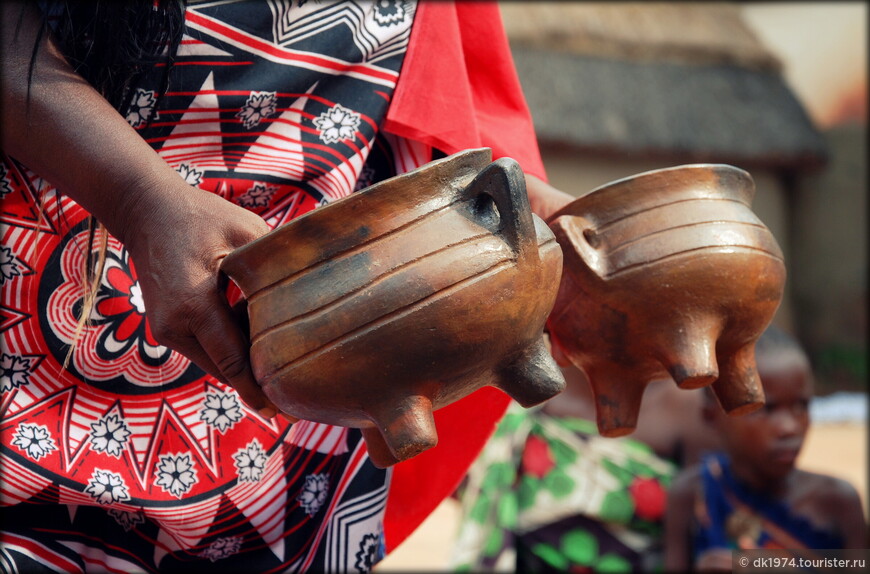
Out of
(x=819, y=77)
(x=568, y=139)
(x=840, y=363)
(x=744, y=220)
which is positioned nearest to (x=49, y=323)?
(x=744, y=220)

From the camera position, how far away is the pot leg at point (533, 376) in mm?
1069

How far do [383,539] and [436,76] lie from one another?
2.57 feet

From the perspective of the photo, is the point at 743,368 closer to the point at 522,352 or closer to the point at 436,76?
the point at 522,352

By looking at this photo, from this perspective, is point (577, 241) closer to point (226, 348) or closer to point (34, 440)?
point (226, 348)

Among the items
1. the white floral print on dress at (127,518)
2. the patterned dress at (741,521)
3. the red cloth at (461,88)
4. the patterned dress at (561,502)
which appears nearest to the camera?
the white floral print on dress at (127,518)

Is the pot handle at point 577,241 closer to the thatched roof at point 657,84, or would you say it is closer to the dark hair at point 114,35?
the dark hair at point 114,35

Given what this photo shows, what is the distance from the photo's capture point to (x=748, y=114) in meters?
11.4

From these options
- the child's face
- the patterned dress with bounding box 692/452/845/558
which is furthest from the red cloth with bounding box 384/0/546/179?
the patterned dress with bounding box 692/452/845/558

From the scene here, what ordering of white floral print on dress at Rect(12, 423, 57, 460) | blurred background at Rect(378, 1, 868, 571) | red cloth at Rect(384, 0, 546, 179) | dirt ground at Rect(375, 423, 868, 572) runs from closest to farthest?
white floral print on dress at Rect(12, 423, 57, 460) → red cloth at Rect(384, 0, 546, 179) → dirt ground at Rect(375, 423, 868, 572) → blurred background at Rect(378, 1, 868, 571)

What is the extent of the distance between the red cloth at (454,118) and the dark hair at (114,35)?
37cm

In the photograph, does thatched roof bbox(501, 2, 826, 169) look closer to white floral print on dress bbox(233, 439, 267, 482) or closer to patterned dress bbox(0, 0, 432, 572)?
patterned dress bbox(0, 0, 432, 572)

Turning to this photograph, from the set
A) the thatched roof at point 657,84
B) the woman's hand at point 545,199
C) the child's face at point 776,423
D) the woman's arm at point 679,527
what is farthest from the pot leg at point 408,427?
the thatched roof at point 657,84

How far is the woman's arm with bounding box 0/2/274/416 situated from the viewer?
39.2 inches

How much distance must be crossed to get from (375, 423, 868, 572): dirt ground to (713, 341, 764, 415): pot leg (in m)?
2.18
